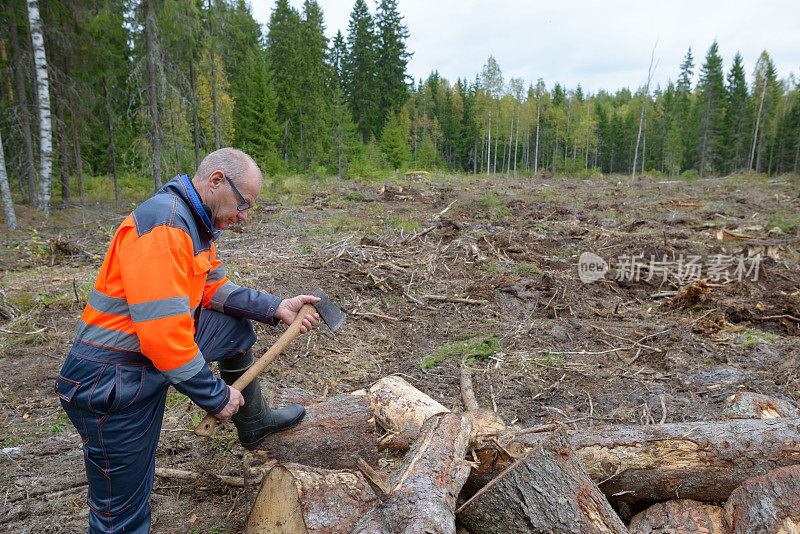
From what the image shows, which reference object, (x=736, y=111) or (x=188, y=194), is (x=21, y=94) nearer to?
(x=188, y=194)

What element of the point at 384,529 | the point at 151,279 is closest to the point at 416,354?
the point at 384,529

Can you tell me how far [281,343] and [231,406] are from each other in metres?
0.46

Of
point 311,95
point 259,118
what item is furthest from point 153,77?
point 311,95

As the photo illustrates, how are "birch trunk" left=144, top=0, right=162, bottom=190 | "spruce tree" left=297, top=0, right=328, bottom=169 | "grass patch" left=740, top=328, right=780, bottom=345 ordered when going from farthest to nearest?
"spruce tree" left=297, top=0, right=328, bottom=169
"birch trunk" left=144, top=0, right=162, bottom=190
"grass patch" left=740, top=328, right=780, bottom=345

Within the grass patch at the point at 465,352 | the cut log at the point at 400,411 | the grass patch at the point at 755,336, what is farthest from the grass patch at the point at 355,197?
the cut log at the point at 400,411

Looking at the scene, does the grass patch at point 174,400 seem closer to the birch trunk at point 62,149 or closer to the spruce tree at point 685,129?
the birch trunk at point 62,149

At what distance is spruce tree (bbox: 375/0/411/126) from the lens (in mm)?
38094

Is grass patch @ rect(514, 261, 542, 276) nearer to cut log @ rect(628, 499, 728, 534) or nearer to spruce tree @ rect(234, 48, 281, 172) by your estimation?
cut log @ rect(628, 499, 728, 534)

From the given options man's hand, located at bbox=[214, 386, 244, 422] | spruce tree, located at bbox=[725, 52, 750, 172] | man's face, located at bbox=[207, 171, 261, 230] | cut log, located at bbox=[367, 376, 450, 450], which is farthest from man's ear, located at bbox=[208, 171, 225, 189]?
spruce tree, located at bbox=[725, 52, 750, 172]

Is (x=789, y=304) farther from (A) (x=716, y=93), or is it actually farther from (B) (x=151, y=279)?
(A) (x=716, y=93)

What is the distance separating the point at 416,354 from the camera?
5488 millimetres

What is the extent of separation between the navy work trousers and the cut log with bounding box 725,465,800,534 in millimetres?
2920

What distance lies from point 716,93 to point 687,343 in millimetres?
49762

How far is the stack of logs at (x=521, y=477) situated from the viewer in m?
2.06
